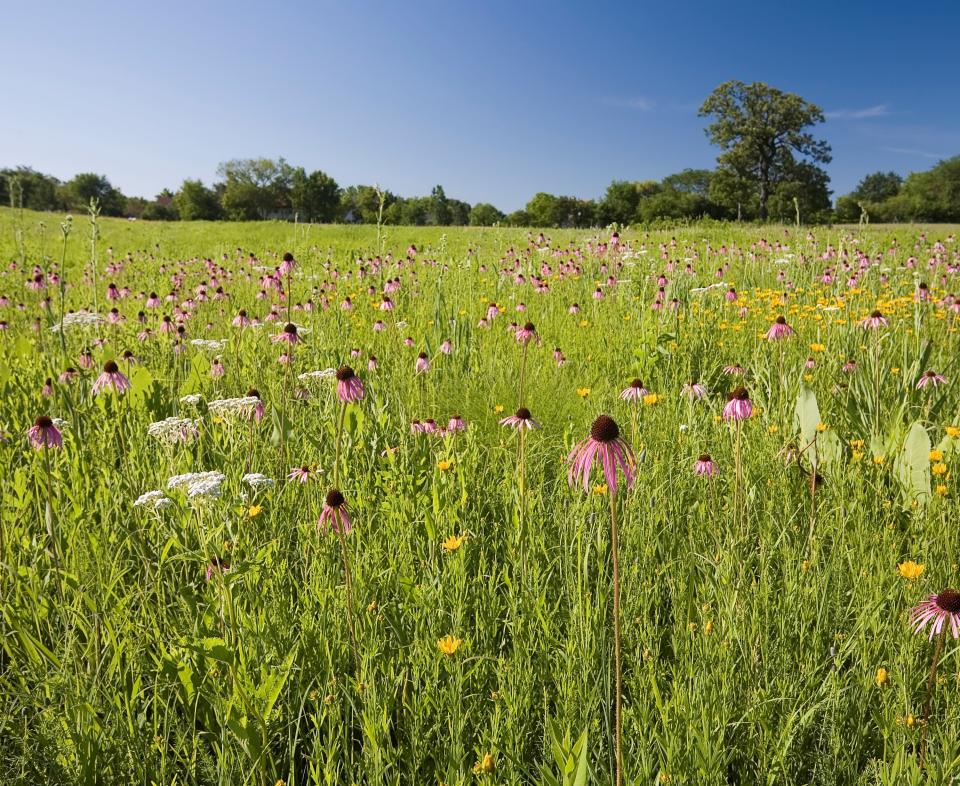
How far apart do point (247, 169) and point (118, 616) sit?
100472 millimetres

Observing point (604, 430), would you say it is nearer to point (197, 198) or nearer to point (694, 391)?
point (694, 391)

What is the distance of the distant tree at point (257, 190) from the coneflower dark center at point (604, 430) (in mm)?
77859

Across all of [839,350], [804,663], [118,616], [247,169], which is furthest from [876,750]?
[247,169]

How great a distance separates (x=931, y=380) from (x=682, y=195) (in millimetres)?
68593

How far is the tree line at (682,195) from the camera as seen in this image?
1751 inches

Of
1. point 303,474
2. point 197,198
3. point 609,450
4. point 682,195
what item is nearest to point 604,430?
point 609,450

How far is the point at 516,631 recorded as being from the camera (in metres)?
1.44

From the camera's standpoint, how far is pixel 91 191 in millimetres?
76500

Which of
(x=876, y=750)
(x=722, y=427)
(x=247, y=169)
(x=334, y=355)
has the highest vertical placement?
(x=247, y=169)

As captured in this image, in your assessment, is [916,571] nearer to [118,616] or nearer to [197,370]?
[118,616]

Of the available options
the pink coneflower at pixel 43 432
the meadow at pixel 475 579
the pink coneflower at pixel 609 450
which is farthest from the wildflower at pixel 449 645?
the pink coneflower at pixel 43 432

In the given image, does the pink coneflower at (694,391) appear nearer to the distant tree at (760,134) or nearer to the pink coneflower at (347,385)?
the pink coneflower at (347,385)

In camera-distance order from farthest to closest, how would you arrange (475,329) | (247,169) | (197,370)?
(247,169) < (475,329) < (197,370)

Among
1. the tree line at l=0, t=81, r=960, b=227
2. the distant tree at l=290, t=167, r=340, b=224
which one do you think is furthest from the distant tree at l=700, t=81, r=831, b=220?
the distant tree at l=290, t=167, r=340, b=224
